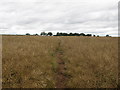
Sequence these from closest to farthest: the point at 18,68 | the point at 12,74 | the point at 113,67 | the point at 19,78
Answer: the point at 19,78 → the point at 12,74 → the point at 18,68 → the point at 113,67

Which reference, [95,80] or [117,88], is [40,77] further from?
[117,88]

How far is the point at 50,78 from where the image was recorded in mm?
4562

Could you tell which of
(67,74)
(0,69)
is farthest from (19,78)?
(67,74)

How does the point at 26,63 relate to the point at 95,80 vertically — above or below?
above

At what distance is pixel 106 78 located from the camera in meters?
4.52

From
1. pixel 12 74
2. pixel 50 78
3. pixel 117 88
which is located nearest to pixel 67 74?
pixel 50 78

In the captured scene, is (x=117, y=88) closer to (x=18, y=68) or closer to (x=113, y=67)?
(x=113, y=67)

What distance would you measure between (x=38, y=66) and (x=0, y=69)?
1.76m

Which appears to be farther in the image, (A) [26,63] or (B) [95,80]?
(A) [26,63]

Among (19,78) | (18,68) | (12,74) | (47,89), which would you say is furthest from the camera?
(18,68)

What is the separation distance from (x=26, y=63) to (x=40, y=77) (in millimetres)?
1466

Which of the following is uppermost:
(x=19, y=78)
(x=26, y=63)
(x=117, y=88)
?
(x=26, y=63)

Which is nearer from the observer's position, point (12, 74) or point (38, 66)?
point (12, 74)

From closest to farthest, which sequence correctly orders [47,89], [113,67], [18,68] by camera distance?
[47,89], [18,68], [113,67]
